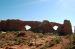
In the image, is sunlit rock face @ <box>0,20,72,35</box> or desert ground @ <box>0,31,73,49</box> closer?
desert ground @ <box>0,31,73,49</box>

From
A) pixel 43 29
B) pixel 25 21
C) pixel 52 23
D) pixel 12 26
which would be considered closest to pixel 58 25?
pixel 52 23

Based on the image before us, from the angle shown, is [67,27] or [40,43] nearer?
[40,43]

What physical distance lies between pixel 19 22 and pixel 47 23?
6606mm

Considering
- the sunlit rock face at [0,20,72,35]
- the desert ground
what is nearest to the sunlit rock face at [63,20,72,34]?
the sunlit rock face at [0,20,72,35]

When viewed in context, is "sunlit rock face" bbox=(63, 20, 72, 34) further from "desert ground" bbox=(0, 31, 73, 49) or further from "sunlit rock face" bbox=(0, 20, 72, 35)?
"desert ground" bbox=(0, 31, 73, 49)

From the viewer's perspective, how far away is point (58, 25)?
140 feet

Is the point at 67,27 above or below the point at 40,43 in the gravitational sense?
above

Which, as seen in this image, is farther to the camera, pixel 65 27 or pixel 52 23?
pixel 52 23

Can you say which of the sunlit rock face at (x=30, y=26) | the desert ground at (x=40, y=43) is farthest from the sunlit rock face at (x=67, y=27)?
the desert ground at (x=40, y=43)

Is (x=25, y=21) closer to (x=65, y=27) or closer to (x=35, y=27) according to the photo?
(x=35, y=27)

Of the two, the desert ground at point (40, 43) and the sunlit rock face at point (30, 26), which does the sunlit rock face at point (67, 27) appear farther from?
the desert ground at point (40, 43)

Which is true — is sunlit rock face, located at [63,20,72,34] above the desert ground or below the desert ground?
above

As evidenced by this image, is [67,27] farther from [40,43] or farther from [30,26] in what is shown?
[40,43]

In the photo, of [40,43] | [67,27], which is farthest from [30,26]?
[40,43]
